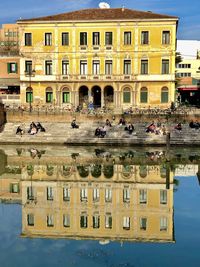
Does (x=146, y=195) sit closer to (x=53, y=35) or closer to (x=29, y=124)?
(x=29, y=124)

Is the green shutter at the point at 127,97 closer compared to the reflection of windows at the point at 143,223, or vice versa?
the reflection of windows at the point at 143,223

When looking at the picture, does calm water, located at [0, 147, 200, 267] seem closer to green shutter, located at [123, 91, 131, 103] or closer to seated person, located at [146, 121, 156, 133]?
seated person, located at [146, 121, 156, 133]

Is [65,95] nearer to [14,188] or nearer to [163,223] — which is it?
[14,188]

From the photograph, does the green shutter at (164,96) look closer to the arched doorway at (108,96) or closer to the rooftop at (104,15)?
the arched doorway at (108,96)

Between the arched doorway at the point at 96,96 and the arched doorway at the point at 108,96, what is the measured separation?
0.88 metres

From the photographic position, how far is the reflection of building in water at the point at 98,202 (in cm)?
1730

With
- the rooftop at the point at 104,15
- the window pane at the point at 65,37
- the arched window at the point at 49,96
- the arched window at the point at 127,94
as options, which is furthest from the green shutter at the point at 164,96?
the arched window at the point at 49,96

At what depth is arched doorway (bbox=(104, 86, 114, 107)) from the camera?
173 ft

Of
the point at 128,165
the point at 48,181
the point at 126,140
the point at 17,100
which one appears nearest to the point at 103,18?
the point at 17,100

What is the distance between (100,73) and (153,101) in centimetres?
631

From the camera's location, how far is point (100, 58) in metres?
51.4

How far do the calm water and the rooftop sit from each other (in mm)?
19853

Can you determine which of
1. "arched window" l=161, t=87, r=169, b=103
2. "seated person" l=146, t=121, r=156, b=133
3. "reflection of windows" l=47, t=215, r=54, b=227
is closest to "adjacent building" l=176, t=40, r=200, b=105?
"arched window" l=161, t=87, r=169, b=103

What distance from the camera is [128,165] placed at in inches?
1236
